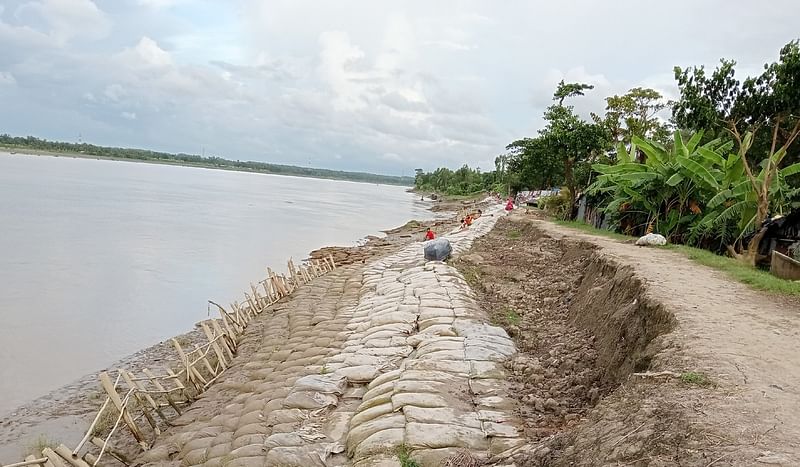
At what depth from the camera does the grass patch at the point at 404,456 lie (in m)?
3.98

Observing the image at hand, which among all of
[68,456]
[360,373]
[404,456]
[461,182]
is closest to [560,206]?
[360,373]

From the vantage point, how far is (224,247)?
2248 centimetres

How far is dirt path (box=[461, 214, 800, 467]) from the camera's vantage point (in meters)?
2.86

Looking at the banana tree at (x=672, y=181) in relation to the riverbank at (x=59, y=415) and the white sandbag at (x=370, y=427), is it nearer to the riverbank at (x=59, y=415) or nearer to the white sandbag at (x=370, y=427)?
the white sandbag at (x=370, y=427)

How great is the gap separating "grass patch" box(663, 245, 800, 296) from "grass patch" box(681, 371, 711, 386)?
12.8 ft

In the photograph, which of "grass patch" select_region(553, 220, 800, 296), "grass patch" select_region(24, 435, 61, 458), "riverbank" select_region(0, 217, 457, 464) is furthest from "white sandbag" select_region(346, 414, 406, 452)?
"grass patch" select_region(553, 220, 800, 296)

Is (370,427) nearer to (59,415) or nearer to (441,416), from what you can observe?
(441,416)

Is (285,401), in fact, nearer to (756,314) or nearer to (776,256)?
(756,314)

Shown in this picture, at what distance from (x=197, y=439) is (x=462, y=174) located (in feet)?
236

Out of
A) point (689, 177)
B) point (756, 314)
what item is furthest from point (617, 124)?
point (756, 314)

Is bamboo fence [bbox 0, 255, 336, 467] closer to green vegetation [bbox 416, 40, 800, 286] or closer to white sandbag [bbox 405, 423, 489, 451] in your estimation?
white sandbag [bbox 405, 423, 489, 451]

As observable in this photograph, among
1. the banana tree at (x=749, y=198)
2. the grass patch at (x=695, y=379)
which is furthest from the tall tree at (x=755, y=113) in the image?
the grass patch at (x=695, y=379)

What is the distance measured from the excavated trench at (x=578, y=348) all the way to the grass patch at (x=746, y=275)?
5.19ft

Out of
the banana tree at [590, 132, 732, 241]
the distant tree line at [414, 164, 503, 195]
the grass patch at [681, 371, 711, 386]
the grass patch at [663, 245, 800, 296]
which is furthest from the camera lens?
the distant tree line at [414, 164, 503, 195]
